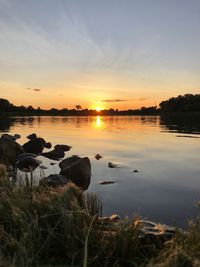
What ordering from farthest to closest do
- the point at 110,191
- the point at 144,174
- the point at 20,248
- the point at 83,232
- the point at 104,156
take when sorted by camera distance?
the point at 104,156 → the point at 144,174 → the point at 110,191 → the point at 83,232 → the point at 20,248

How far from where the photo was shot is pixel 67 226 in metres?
6.84

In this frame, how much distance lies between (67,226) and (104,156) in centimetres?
2431

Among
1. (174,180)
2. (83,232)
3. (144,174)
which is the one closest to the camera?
(83,232)

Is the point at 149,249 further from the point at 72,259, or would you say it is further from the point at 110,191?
the point at 110,191

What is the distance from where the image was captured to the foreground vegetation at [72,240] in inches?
239

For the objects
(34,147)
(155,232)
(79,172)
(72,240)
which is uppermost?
(72,240)

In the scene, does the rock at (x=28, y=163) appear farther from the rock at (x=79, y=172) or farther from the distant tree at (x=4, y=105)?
the distant tree at (x=4, y=105)

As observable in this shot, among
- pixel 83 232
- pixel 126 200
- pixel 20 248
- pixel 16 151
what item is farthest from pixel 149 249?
pixel 16 151

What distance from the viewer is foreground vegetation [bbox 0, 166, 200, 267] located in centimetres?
608

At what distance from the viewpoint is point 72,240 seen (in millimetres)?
6695

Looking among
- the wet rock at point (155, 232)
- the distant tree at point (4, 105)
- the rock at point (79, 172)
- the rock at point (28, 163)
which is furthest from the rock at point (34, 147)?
the distant tree at point (4, 105)

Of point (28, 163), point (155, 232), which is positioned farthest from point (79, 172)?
point (155, 232)

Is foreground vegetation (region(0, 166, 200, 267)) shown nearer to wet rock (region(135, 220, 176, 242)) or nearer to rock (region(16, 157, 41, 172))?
wet rock (region(135, 220, 176, 242))

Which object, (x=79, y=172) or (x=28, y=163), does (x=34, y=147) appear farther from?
(x=79, y=172)
